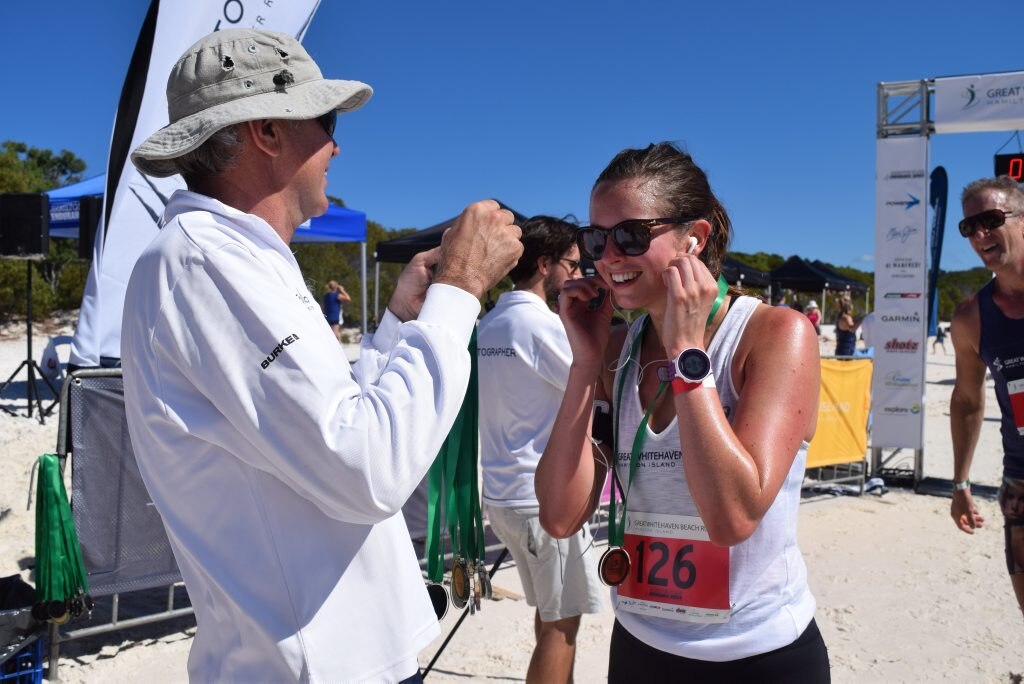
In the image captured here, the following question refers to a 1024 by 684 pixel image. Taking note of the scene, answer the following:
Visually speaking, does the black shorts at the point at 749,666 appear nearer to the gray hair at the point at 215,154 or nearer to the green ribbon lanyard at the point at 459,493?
the green ribbon lanyard at the point at 459,493

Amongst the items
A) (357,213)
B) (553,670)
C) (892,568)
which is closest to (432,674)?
(553,670)

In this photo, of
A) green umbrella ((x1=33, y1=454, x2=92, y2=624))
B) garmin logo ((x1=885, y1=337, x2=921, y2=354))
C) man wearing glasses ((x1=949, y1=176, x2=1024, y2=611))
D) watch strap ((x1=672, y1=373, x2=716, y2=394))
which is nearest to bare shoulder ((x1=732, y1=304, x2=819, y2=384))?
watch strap ((x1=672, y1=373, x2=716, y2=394))

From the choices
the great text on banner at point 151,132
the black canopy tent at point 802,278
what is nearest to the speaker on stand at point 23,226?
the great text on banner at point 151,132

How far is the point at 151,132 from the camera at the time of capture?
5.87m

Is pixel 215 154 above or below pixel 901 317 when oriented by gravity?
above

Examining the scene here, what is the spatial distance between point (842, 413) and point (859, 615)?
3.22 m

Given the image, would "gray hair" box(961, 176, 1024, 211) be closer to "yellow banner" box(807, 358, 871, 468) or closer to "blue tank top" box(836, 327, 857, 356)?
"yellow banner" box(807, 358, 871, 468)

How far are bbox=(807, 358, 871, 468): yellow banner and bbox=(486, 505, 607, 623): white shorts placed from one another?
16.0 feet

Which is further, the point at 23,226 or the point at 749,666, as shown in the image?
the point at 23,226

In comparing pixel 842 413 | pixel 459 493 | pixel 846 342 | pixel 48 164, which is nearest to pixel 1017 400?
pixel 459 493

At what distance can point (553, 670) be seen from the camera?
10.3 feet

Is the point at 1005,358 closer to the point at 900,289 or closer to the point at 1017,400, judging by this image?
the point at 1017,400

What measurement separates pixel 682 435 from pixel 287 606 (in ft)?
2.70

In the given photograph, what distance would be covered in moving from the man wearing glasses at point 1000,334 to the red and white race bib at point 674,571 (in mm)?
2207
